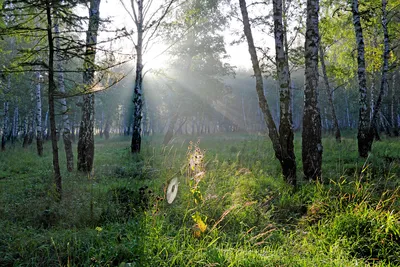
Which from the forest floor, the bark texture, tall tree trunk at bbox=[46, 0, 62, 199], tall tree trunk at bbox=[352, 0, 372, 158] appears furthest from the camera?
tall tree trunk at bbox=[352, 0, 372, 158]

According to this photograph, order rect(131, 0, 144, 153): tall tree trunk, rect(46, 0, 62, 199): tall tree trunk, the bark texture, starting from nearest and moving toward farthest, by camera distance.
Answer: rect(46, 0, 62, 199): tall tree trunk, the bark texture, rect(131, 0, 144, 153): tall tree trunk

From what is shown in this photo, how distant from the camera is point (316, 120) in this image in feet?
20.7

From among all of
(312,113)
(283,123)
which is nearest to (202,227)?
(283,123)

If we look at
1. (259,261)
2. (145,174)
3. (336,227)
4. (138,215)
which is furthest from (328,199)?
(145,174)

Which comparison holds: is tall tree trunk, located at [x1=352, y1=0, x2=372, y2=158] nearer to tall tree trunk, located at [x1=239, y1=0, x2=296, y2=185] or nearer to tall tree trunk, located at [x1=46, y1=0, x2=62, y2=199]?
tall tree trunk, located at [x1=239, y1=0, x2=296, y2=185]

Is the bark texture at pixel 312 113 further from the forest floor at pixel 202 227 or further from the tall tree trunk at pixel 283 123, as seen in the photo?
the forest floor at pixel 202 227

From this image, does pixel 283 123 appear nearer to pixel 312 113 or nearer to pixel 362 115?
pixel 312 113

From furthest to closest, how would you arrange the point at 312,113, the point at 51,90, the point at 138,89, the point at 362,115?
the point at 138,89
the point at 362,115
the point at 312,113
the point at 51,90

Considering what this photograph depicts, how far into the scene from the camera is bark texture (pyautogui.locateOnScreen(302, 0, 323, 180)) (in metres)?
6.30

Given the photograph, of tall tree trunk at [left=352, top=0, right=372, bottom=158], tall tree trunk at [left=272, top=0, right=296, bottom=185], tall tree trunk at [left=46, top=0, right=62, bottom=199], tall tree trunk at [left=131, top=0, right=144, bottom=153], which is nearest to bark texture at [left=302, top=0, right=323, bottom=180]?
tall tree trunk at [left=272, top=0, right=296, bottom=185]

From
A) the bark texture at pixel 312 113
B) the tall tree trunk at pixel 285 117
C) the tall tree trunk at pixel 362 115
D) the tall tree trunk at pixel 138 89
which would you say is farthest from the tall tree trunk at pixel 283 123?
the tall tree trunk at pixel 138 89

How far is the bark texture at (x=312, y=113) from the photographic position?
6.30 meters

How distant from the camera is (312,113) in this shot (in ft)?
20.8

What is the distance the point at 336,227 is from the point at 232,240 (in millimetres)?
1446
